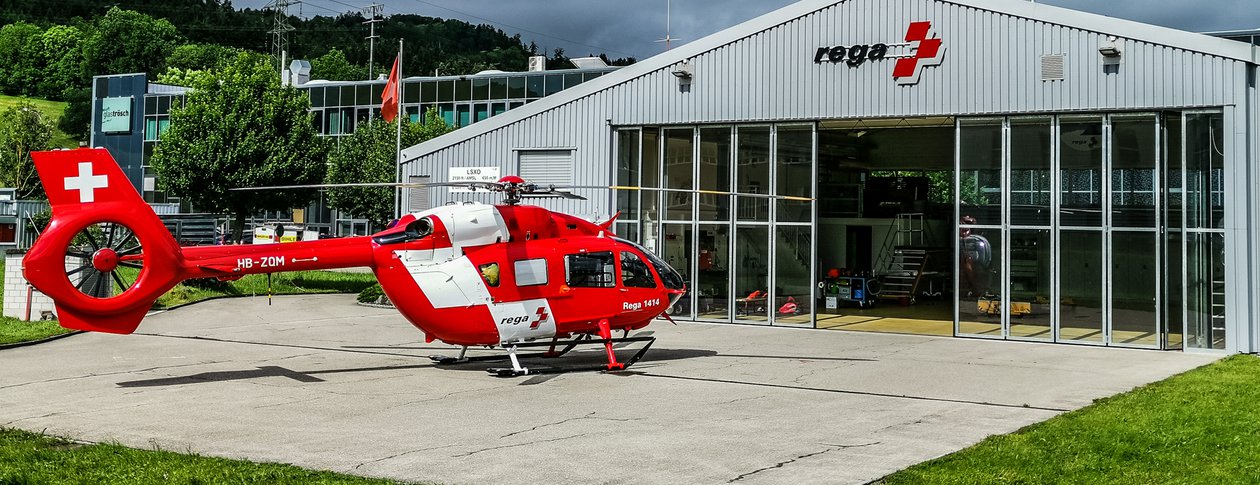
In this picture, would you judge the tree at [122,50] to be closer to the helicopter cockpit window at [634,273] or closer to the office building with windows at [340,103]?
the office building with windows at [340,103]

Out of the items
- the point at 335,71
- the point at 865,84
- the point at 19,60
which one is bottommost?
the point at 865,84

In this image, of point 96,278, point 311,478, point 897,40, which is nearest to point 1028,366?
point 897,40

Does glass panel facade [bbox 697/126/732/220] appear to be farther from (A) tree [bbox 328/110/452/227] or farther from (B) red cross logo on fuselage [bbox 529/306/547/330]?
(A) tree [bbox 328/110/452/227]

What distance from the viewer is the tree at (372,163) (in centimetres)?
5006

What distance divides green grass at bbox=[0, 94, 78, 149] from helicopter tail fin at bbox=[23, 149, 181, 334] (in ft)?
343

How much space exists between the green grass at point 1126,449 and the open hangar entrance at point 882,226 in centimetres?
1487

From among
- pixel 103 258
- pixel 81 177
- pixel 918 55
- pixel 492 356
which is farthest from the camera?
pixel 918 55

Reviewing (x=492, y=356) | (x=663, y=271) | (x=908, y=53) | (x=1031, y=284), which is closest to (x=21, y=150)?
(x=492, y=356)

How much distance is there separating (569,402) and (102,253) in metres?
→ 6.04

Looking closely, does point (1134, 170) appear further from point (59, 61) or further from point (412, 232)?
point (59, 61)

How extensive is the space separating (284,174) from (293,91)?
384 cm

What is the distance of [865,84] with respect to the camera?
871 inches

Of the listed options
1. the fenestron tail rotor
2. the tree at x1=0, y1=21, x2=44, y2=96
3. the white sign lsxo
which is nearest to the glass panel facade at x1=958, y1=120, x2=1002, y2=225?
the white sign lsxo

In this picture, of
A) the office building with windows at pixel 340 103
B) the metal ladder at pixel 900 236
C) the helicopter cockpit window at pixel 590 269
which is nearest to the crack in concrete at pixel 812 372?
the helicopter cockpit window at pixel 590 269
